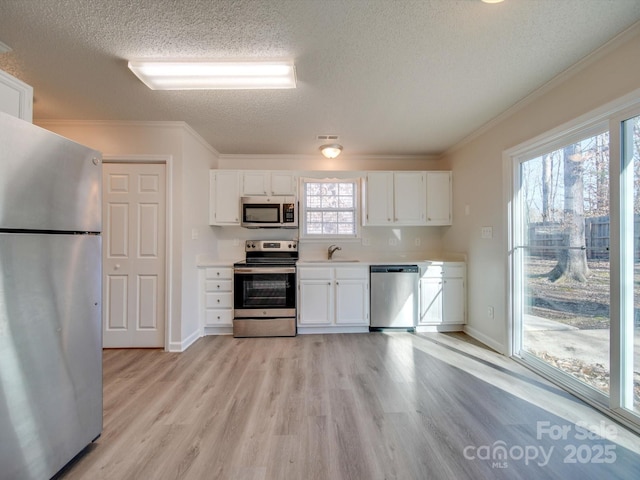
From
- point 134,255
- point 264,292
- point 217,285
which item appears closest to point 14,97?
point 134,255

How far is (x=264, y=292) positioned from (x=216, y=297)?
602 mm

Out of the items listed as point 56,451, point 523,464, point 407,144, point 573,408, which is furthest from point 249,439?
point 407,144

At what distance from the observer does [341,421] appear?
1728mm

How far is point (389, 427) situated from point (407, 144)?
3.16 m

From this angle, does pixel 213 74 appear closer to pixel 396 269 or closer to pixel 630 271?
pixel 396 269

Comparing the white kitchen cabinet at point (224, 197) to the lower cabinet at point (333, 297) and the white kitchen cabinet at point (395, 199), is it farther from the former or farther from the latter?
the white kitchen cabinet at point (395, 199)

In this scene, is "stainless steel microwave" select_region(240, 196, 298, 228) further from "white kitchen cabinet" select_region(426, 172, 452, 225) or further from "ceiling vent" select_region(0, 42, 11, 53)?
"ceiling vent" select_region(0, 42, 11, 53)

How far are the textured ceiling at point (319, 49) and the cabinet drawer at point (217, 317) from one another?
2232 millimetres

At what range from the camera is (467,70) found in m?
1.94

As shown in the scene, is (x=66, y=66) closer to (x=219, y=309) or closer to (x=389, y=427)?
(x=219, y=309)

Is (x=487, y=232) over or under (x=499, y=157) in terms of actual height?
under

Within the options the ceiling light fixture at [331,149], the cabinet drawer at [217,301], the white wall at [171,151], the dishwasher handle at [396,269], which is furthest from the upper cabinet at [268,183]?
the dishwasher handle at [396,269]

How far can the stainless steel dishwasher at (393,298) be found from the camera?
3.40m

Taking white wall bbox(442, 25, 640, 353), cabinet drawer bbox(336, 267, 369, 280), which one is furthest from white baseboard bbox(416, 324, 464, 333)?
cabinet drawer bbox(336, 267, 369, 280)
